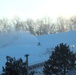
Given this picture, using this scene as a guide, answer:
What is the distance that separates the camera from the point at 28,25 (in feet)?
359

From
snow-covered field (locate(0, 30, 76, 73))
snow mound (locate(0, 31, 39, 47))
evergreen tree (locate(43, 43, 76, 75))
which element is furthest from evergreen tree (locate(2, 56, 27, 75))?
snow mound (locate(0, 31, 39, 47))

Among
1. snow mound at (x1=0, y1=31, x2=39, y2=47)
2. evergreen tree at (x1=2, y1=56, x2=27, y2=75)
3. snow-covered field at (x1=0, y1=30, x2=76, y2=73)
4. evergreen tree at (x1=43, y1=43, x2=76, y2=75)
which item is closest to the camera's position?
evergreen tree at (x1=2, y1=56, x2=27, y2=75)

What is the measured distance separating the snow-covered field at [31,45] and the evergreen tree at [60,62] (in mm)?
12239

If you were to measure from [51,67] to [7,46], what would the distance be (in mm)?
32020

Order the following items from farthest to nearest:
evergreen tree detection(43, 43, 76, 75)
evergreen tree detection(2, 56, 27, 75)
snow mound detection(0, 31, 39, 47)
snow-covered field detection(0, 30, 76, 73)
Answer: snow mound detection(0, 31, 39, 47) < snow-covered field detection(0, 30, 76, 73) < evergreen tree detection(43, 43, 76, 75) < evergreen tree detection(2, 56, 27, 75)

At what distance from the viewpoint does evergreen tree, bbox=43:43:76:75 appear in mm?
34969

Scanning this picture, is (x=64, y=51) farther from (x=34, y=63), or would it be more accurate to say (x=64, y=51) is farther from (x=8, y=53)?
(x=8, y=53)

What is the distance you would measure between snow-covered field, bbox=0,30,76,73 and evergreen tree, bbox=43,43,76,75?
40.2 ft

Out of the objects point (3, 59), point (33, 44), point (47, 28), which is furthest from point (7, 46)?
point (47, 28)

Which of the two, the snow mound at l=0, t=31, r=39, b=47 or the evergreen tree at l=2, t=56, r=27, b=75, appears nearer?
the evergreen tree at l=2, t=56, r=27, b=75

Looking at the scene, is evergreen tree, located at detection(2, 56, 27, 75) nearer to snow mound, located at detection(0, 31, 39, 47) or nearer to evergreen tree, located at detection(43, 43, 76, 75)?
evergreen tree, located at detection(43, 43, 76, 75)

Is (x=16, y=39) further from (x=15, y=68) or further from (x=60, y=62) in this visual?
(x=15, y=68)

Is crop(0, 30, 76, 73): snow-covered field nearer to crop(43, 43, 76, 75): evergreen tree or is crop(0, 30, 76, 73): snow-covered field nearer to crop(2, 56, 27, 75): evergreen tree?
crop(43, 43, 76, 75): evergreen tree

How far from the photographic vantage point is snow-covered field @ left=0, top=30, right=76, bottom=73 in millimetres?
51716
